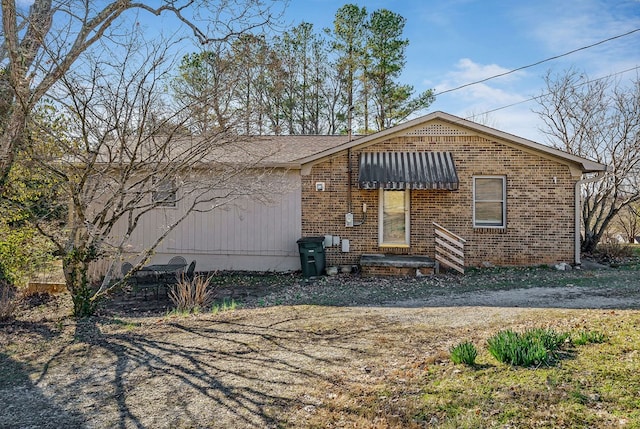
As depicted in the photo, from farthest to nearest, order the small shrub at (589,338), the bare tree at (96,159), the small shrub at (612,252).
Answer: the small shrub at (612,252), the bare tree at (96,159), the small shrub at (589,338)

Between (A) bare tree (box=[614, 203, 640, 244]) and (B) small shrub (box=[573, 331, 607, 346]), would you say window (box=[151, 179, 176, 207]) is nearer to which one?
(B) small shrub (box=[573, 331, 607, 346])

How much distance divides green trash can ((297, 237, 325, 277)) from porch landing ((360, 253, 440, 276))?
1196 millimetres

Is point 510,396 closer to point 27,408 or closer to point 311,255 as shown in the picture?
point 27,408

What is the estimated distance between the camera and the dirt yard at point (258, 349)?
3.77m

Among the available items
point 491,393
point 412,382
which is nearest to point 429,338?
point 412,382

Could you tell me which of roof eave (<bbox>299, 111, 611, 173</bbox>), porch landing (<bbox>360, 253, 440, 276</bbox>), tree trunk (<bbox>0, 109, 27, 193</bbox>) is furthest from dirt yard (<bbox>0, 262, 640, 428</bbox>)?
roof eave (<bbox>299, 111, 611, 173</bbox>)

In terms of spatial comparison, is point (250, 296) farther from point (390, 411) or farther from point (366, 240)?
point (390, 411)

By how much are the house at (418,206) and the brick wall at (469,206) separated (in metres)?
0.03

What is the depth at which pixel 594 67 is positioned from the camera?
16188mm

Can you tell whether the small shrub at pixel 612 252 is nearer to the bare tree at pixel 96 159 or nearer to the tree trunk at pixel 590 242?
the tree trunk at pixel 590 242

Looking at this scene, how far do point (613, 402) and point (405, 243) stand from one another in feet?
29.4

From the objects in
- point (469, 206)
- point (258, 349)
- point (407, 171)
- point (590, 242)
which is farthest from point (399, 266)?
point (590, 242)

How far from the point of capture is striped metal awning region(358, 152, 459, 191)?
11312mm

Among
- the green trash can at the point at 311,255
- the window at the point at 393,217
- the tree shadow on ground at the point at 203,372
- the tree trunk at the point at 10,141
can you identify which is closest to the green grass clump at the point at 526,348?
the tree shadow on ground at the point at 203,372
